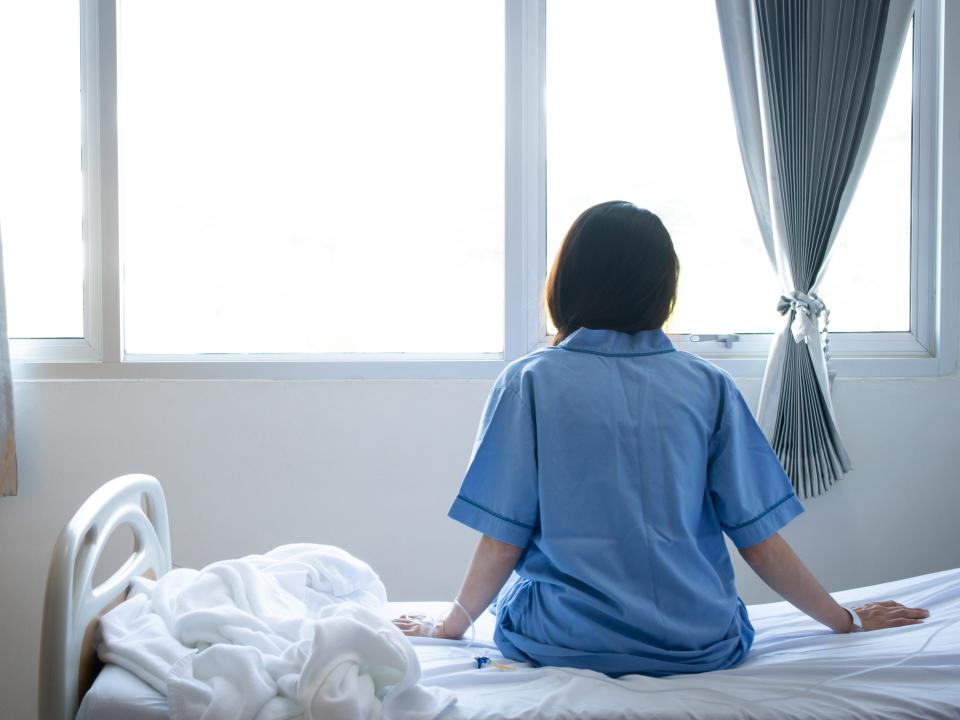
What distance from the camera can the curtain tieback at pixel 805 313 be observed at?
2.01m

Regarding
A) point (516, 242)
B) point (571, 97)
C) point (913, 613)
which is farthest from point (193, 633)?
point (571, 97)

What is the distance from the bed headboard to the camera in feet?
3.39

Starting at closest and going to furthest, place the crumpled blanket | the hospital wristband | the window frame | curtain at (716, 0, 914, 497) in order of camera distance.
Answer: the crumpled blanket, the hospital wristband, curtain at (716, 0, 914, 497), the window frame

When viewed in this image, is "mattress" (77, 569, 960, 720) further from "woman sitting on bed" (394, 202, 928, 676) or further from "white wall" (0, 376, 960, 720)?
"white wall" (0, 376, 960, 720)

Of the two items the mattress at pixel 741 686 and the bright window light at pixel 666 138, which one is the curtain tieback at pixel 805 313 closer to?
the bright window light at pixel 666 138

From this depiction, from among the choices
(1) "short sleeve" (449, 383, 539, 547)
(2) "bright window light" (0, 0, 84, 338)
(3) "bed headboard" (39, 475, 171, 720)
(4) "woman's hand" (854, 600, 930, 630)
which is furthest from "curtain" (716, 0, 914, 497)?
(2) "bright window light" (0, 0, 84, 338)

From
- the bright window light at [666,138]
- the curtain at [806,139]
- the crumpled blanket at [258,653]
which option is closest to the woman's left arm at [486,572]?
the crumpled blanket at [258,653]

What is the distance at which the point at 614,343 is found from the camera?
1.20 meters

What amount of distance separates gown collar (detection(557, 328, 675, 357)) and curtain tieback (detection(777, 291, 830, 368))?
961mm

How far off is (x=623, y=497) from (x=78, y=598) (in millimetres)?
824

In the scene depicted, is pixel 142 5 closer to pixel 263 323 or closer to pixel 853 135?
pixel 263 323

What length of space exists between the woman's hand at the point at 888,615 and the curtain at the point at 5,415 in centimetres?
205

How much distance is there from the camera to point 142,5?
2.22 meters

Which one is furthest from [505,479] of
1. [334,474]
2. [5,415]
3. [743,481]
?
[5,415]
